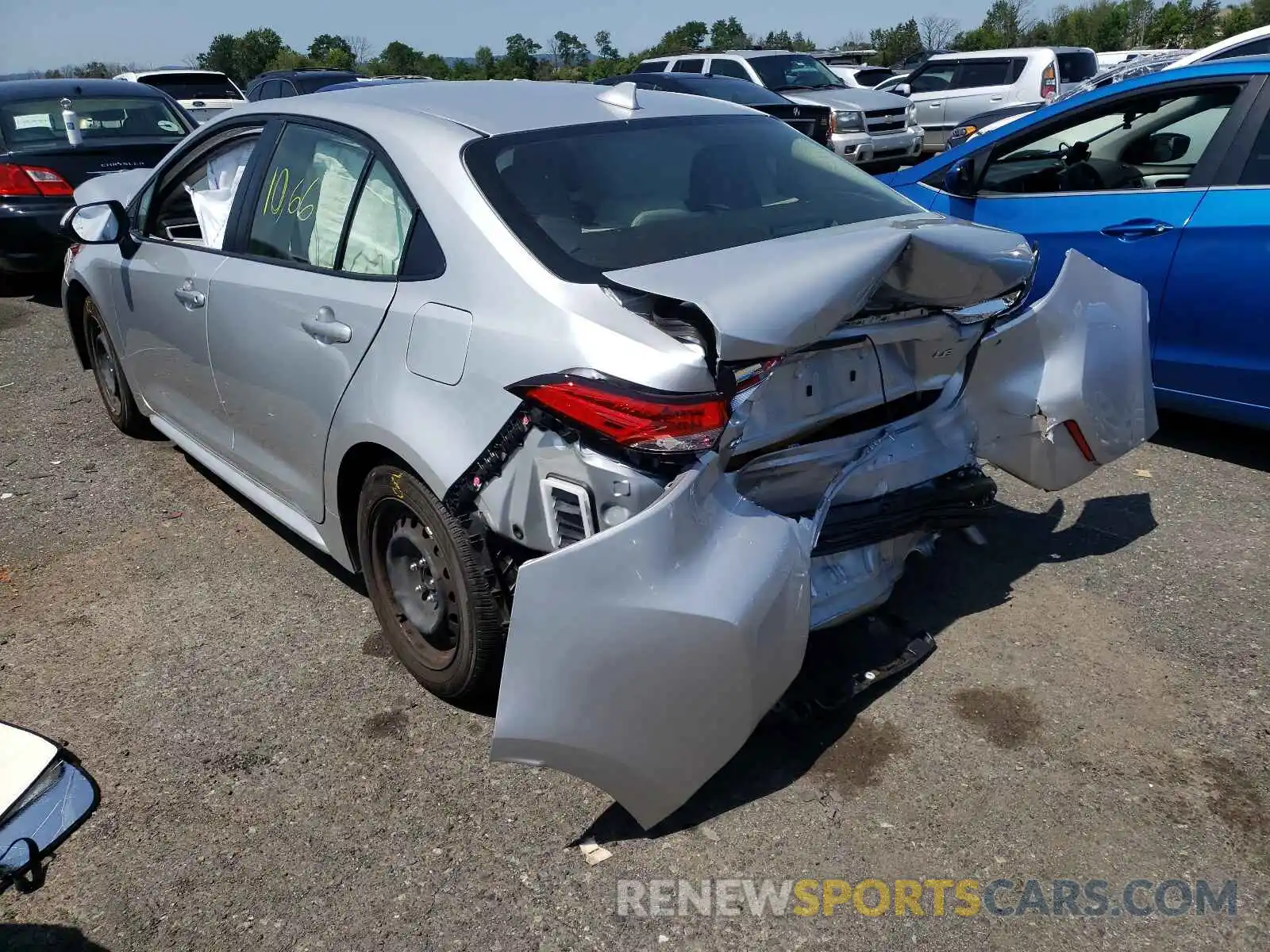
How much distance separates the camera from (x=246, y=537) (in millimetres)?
4375

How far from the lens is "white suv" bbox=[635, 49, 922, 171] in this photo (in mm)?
13406

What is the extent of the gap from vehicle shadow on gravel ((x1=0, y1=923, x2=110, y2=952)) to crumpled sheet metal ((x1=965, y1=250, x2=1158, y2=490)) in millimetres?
2904

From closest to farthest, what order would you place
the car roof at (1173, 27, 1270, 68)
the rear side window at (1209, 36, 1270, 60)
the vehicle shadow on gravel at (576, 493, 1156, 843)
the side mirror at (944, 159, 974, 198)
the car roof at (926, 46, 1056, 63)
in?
the vehicle shadow on gravel at (576, 493, 1156, 843)
the side mirror at (944, 159, 974, 198)
the car roof at (1173, 27, 1270, 68)
the rear side window at (1209, 36, 1270, 60)
the car roof at (926, 46, 1056, 63)

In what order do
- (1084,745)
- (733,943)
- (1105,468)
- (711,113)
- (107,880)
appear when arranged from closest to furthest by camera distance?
(733,943) < (107,880) < (1084,745) < (711,113) < (1105,468)

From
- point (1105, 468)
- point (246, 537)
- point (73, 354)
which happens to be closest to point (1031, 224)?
point (1105, 468)

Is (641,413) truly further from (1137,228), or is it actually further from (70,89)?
(70,89)

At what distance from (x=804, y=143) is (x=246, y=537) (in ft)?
8.90

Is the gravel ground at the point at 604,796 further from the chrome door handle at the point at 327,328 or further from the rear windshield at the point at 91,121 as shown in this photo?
the rear windshield at the point at 91,121

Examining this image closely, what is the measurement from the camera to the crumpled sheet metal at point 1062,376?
355cm

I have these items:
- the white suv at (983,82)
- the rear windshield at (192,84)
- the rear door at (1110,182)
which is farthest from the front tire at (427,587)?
the rear windshield at (192,84)

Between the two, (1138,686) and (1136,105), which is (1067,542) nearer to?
(1138,686)

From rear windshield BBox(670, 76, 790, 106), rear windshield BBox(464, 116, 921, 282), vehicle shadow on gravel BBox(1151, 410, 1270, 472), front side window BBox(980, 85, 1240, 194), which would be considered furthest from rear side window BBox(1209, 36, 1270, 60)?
rear windshield BBox(670, 76, 790, 106)

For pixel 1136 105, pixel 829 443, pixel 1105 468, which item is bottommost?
pixel 1105 468

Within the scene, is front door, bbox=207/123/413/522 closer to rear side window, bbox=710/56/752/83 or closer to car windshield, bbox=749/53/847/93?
car windshield, bbox=749/53/847/93
